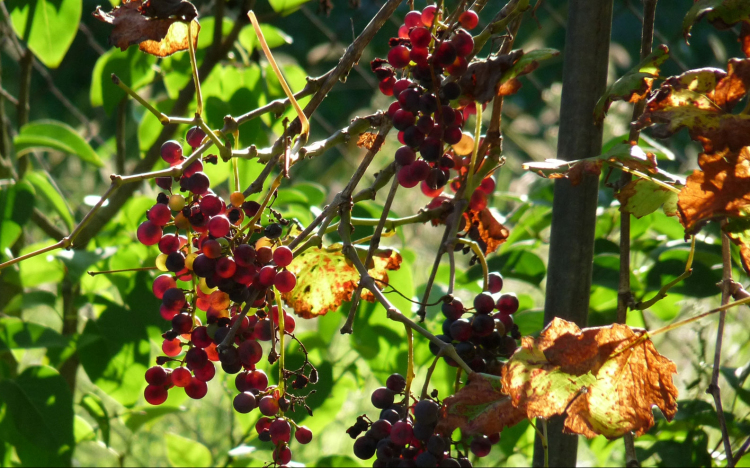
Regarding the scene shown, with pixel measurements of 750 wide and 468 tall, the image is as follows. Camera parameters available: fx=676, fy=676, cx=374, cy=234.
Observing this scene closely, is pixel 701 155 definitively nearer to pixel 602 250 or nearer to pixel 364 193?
pixel 364 193

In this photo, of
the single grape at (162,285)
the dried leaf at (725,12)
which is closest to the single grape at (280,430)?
the single grape at (162,285)

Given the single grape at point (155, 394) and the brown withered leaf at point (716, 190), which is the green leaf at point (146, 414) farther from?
the brown withered leaf at point (716, 190)

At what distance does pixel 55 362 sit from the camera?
84cm

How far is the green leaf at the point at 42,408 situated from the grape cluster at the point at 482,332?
0.52 m

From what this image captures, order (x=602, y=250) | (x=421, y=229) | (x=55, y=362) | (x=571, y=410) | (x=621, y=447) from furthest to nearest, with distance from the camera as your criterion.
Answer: (x=421, y=229)
(x=621, y=447)
(x=55, y=362)
(x=602, y=250)
(x=571, y=410)

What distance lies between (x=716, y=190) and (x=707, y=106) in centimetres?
6

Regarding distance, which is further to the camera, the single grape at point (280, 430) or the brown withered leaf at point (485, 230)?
the brown withered leaf at point (485, 230)

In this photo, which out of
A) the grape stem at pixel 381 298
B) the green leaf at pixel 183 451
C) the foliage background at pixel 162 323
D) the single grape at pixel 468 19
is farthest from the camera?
the green leaf at pixel 183 451

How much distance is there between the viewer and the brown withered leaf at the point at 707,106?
0.37 metres

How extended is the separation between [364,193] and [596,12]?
23 centimetres

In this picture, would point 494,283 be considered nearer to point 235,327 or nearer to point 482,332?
point 482,332

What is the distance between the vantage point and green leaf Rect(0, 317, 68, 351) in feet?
2.41

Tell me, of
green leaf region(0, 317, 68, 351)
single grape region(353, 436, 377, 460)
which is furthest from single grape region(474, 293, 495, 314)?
green leaf region(0, 317, 68, 351)

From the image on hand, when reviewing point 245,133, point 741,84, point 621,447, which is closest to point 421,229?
point 621,447
